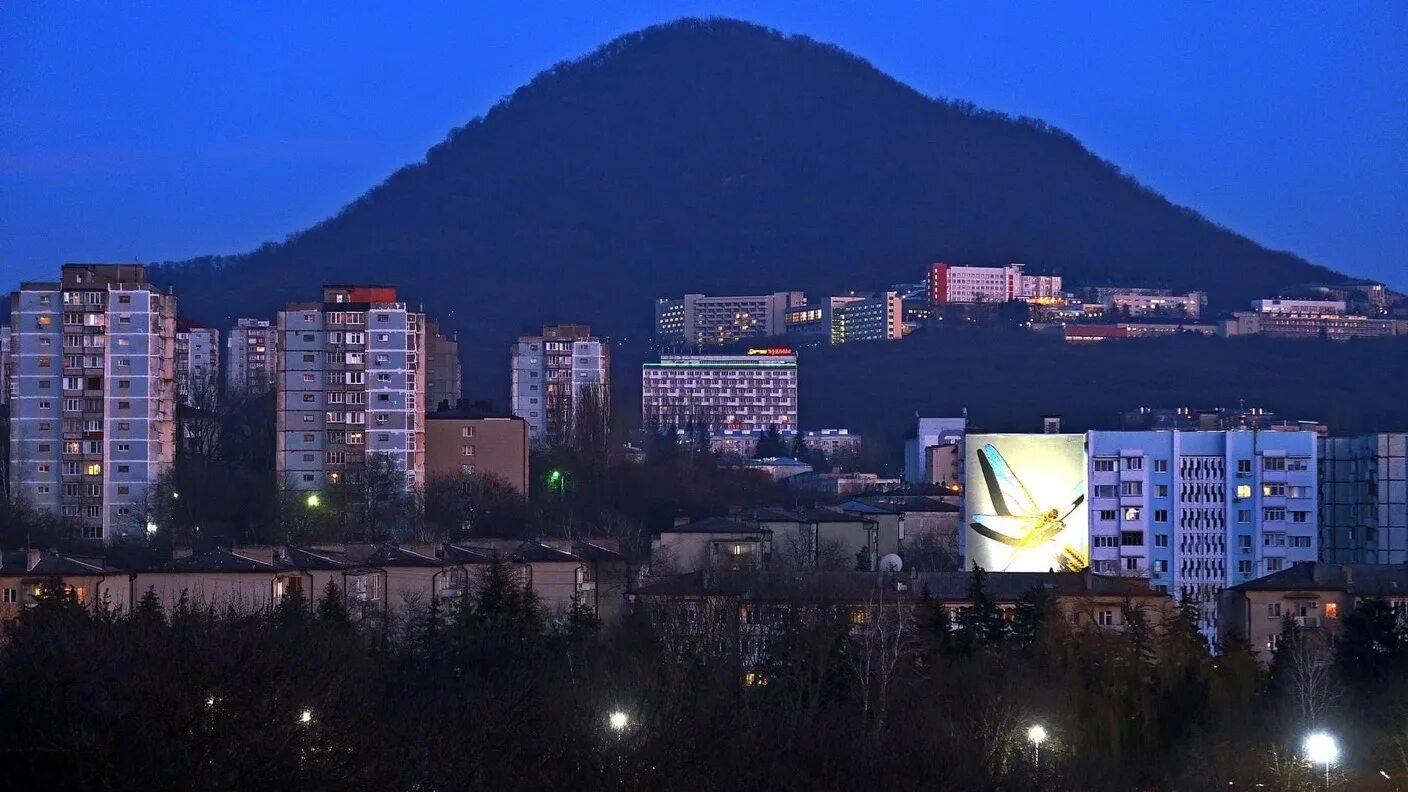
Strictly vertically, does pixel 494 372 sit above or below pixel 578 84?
below

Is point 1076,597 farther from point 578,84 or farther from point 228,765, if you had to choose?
point 578,84

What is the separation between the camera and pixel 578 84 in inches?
6378

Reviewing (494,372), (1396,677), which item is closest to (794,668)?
(1396,677)

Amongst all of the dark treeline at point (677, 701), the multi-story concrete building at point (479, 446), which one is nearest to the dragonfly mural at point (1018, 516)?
the multi-story concrete building at point (479, 446)

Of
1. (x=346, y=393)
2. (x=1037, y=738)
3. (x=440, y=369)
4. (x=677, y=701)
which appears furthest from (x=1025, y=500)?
(x=440, y=369)

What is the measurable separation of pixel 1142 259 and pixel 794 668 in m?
108

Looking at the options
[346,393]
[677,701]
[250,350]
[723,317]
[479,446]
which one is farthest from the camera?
[723,317]

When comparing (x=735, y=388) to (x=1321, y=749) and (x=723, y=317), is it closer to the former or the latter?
(x=723, y=317)

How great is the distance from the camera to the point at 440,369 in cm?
7231

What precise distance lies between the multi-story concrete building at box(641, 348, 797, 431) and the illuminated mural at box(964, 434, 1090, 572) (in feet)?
169

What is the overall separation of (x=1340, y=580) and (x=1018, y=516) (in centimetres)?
1222

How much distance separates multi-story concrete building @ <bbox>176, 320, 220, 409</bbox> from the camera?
58691 millimetres

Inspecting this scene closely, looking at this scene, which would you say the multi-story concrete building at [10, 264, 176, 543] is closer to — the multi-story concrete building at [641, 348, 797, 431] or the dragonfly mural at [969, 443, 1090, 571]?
the dragonfly mural at [969, 443, 1090, 571]

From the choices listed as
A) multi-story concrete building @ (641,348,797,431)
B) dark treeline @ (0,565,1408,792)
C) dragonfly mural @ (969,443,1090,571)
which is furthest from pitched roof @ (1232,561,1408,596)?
multi-story concrete building @ (641,348,797,431)
